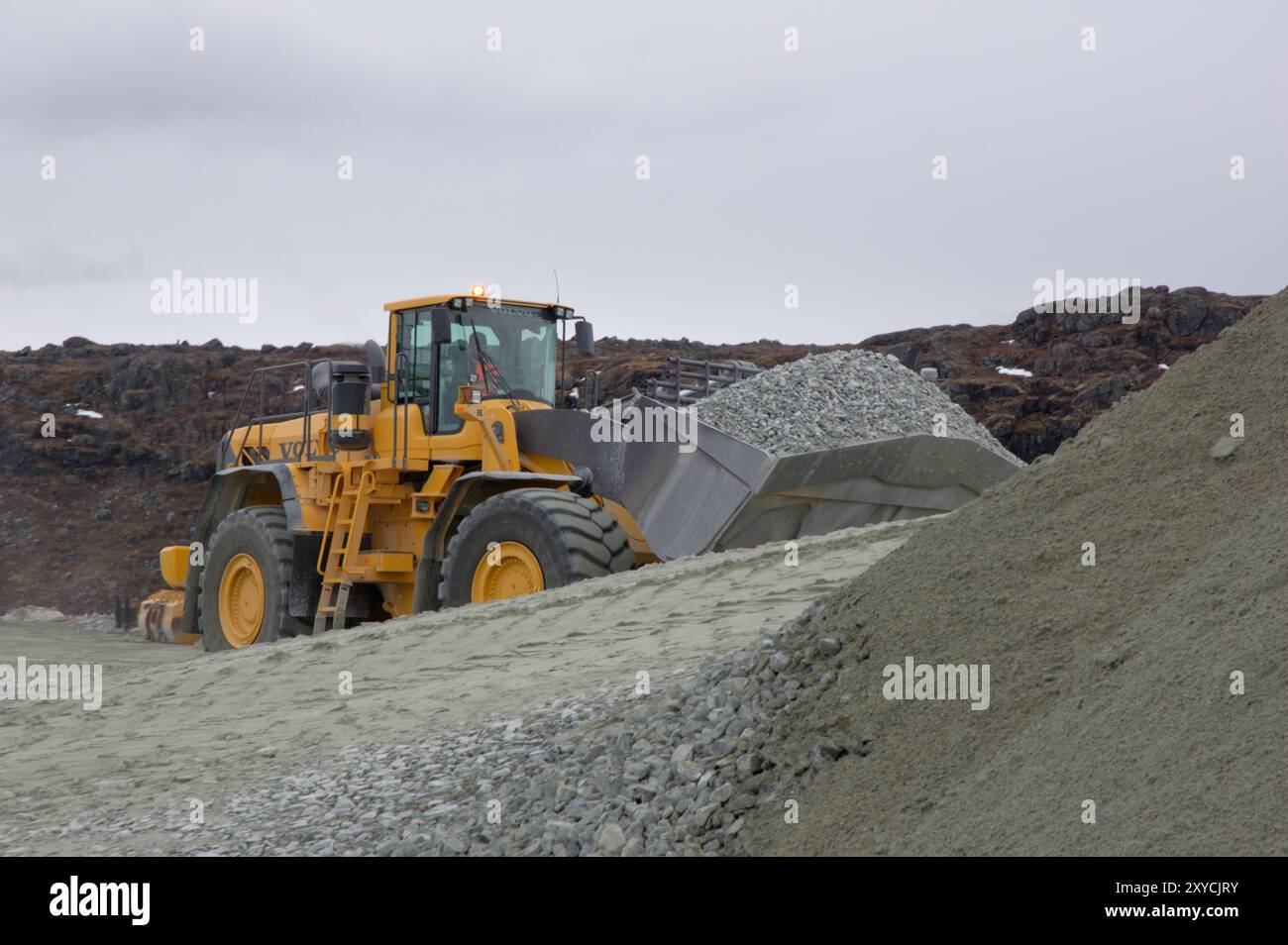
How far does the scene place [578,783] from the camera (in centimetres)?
566

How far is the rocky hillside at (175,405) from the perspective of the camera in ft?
103

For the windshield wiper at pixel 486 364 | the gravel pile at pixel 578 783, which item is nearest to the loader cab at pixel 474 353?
the windshield wiper at pixel 486 364

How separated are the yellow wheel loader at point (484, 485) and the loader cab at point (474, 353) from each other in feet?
0.05

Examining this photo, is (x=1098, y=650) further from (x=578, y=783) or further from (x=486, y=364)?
(x=486, y=364)

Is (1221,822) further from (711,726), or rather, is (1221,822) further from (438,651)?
(438,651)

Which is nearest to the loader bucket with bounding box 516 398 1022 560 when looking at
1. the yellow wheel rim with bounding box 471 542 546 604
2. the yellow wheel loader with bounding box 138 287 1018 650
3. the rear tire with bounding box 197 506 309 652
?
the yellow wheel loader with bounding box 138 287 1018 650

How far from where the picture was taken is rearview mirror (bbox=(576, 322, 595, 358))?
40.5 feet

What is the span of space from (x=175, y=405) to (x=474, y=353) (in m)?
29.7

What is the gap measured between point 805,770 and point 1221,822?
167 centimetres

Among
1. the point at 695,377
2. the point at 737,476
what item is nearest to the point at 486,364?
the point at 737,476
